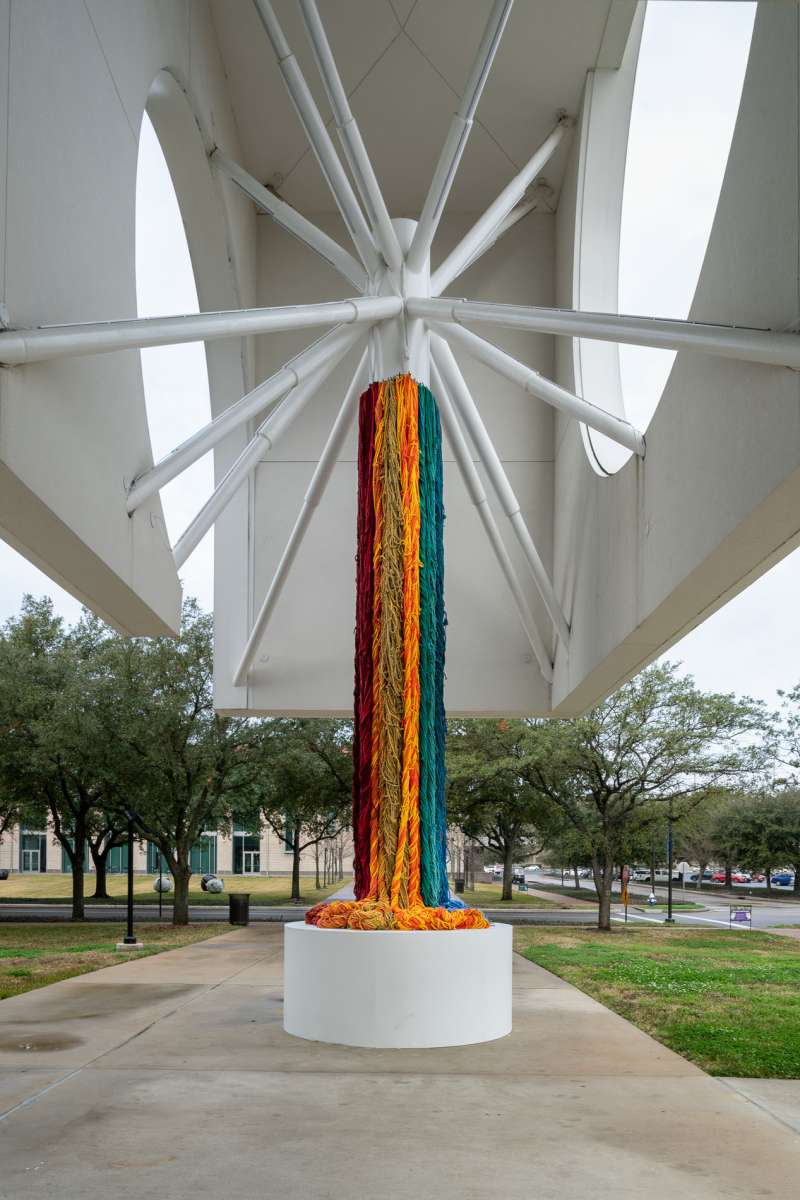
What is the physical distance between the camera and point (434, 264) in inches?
685

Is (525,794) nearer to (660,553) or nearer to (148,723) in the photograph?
(148,723)

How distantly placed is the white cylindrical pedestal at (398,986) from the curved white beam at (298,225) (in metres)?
6.92

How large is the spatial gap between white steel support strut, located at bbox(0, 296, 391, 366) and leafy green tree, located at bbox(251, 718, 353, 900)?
19.9 meters

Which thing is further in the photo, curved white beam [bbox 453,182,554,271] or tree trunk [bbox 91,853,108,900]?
tree trunk [bbox 91,853,108,900]

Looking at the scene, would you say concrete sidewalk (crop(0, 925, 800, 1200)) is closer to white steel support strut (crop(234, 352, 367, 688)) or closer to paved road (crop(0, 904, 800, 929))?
white steel support strut (crop(234, 352, 367, 688))

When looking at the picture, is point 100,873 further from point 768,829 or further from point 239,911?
point 768,829

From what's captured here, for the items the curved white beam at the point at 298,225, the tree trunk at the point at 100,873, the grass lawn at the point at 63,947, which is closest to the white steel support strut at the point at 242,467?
the curved white beam at the point at 298,225

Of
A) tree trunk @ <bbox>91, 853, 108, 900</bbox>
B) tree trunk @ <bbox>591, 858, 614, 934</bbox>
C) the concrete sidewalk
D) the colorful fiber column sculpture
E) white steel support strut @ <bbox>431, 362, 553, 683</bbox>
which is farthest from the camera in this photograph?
tree trunk @ <bbox>91, 853, 108, 900</bbox>

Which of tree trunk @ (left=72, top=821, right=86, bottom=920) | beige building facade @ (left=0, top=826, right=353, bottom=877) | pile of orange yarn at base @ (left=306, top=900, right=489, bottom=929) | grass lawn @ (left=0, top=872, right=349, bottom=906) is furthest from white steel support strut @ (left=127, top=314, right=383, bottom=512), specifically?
beige building facade @ (left=0, top=826, right=353, bottom=877)

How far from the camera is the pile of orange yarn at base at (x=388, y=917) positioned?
33.6 ft

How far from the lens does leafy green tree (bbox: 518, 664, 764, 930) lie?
99.0ft

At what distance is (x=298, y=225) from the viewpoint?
13867 millimetres

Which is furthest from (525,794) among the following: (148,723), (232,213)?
(232,213)

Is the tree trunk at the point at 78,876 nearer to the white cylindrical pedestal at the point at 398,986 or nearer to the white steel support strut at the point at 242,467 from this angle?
the white steel support strut at the point at 242,467
